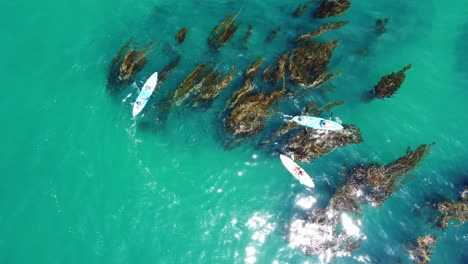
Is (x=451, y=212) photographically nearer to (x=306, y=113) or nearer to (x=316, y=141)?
(x=316, y=141)

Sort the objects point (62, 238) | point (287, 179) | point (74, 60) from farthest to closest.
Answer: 1. point (74, 60)
2. point (287, 179)
3. point (62, 238)

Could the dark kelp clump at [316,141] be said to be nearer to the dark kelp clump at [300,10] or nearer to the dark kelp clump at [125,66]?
the dark kelp clump at [300,10]

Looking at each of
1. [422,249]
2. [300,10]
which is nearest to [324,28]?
[300,10]

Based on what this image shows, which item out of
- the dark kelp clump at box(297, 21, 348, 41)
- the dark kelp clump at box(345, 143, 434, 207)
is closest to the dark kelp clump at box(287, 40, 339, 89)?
the dark kelp clump at box(297, 21, 348, 41)

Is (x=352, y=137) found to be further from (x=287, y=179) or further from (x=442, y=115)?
(x=442, y=115)

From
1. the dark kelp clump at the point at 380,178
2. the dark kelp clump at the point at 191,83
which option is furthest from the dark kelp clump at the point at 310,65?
the dark kelp clump at the point at 380,178

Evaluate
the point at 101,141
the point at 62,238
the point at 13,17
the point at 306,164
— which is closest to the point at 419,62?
the point at 306,164
